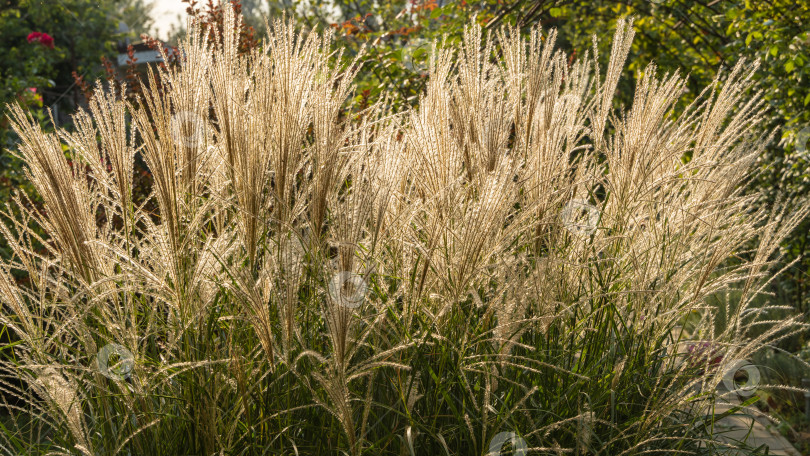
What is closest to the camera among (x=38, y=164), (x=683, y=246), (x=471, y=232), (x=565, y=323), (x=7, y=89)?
(x=471, y=232)

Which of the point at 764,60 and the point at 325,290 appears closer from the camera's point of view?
the point at 325,290

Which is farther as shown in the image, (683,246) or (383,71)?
(383,71)

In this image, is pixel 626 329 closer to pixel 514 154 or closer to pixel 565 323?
pixel 565 323

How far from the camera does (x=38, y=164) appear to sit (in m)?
1.54

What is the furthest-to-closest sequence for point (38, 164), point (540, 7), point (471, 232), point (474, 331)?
point (540, 7) < point (474, 331) < point (38, 164) < point (471, 232)

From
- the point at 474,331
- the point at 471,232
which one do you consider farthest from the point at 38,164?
the point at 474,331

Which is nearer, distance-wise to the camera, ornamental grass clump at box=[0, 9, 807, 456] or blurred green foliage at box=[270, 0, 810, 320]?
ornamental grass clump at box=[0, 9, 807, 456]

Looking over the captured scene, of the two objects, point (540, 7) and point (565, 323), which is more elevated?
point (540, 7)

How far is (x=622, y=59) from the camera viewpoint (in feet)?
6.71

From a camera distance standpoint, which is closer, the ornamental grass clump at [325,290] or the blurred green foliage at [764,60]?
the ornamental grass clump at [325,290]

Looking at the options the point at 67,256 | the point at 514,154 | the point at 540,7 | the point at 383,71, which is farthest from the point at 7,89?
the point at 514,154

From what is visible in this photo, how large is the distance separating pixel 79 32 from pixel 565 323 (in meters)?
12.0

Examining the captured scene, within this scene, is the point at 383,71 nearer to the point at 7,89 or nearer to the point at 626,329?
the point at 626,329

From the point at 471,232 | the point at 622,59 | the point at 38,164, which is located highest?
the point at 622,59
